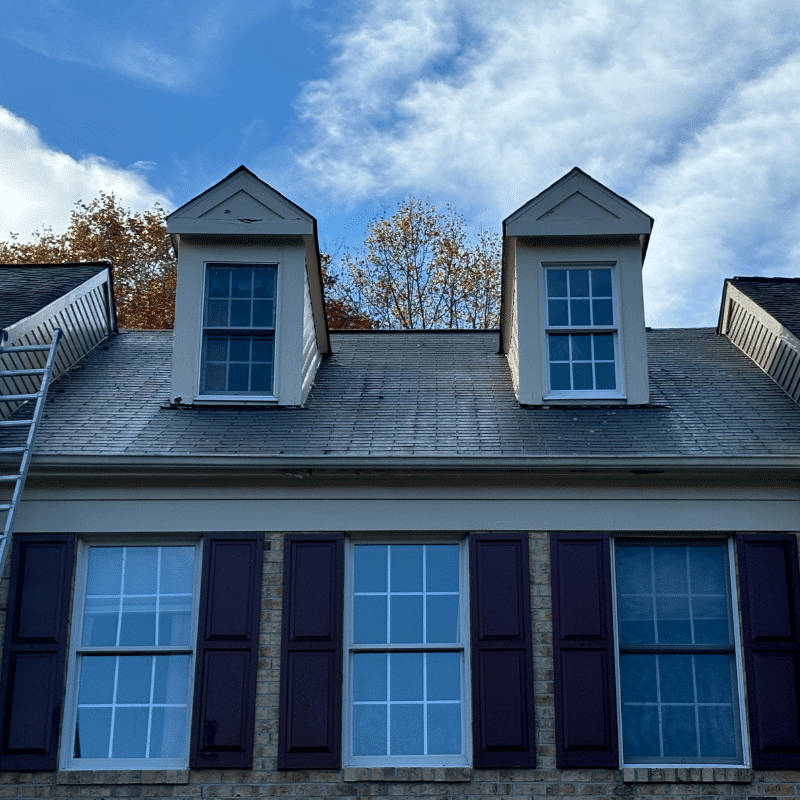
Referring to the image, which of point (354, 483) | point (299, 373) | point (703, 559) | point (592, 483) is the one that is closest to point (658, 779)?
point (703, 559)

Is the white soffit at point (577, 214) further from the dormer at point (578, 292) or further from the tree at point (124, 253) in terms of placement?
the tree at point (124, 253)

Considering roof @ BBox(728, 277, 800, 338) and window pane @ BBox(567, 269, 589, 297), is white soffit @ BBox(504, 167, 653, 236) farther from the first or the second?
roof @ BBox(728, 277, 800, 338)

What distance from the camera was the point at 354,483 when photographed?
7641mm

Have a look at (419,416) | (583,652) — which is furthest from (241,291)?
(583,652)

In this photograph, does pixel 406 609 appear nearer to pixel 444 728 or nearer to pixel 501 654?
pixel 501 654

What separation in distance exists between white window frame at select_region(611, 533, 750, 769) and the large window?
0.7 inches

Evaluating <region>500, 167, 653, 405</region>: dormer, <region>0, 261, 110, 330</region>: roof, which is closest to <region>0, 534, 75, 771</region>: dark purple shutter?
<region>0, 261, 110, 330</region>: roof

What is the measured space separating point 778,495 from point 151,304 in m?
14.1

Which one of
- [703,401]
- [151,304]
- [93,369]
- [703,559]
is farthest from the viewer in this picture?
[151,304]

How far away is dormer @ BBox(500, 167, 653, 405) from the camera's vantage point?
8.96m

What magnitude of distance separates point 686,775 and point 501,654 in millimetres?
1534

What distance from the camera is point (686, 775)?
6906 mm

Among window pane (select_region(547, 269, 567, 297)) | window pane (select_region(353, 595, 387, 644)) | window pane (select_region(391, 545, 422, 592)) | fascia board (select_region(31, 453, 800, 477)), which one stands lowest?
window pane (select_region(353, 595, 387, 644))

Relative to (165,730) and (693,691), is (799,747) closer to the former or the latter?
(693,691)
